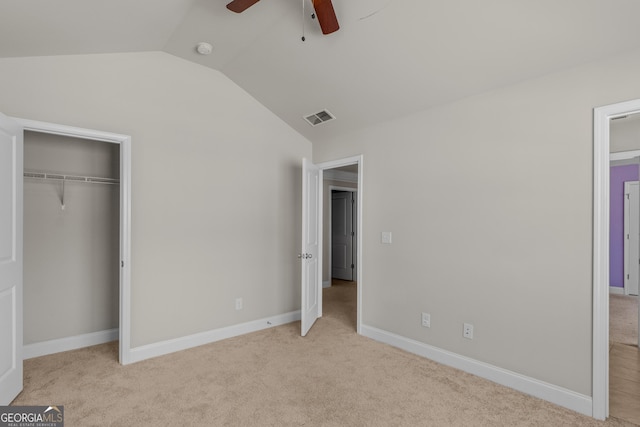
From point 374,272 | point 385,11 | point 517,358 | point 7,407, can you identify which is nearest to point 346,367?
point 374,272

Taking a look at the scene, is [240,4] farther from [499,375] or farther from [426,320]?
[499,375]

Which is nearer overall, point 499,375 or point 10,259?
point 10,259

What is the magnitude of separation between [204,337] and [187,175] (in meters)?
1.73

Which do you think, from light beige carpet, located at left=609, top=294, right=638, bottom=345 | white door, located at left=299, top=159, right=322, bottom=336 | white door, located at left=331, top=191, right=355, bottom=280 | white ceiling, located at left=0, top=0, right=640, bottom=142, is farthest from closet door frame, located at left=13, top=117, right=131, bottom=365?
light beige carpet, located at left=609, top=294, right=638, bottom=345

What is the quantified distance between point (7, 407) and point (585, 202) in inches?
163

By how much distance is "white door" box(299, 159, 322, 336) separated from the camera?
3775 millimetres

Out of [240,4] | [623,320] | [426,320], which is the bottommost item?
[623,320]

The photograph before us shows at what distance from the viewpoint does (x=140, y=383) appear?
106 inches

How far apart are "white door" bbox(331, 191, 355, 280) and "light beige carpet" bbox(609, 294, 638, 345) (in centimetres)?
418

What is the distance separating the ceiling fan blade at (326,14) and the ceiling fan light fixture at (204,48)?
1463 millimetres

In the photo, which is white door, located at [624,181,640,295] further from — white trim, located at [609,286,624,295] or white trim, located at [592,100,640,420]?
white trim, located at [592,100,640,420]

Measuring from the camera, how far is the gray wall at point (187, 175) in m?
2.92

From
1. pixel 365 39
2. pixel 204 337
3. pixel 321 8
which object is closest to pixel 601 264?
pixel 365 39

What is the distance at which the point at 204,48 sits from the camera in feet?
10.5
